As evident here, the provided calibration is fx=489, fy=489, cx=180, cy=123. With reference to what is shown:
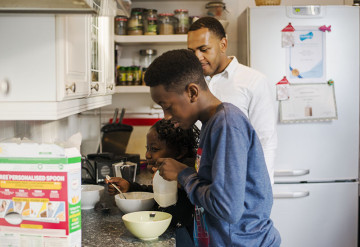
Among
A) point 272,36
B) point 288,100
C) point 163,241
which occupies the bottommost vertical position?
point 163,241

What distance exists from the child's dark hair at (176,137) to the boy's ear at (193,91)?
426 mm

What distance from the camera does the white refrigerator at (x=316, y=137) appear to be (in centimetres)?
287

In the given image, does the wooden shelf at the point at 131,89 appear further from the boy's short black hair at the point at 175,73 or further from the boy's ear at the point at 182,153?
the boy's short black hair at the point at 175,73

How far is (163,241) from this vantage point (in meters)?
1.37

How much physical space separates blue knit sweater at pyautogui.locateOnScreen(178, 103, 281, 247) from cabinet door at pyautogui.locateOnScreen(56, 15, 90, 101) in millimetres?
453

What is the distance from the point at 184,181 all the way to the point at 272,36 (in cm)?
178

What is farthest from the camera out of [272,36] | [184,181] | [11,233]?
[272,36]

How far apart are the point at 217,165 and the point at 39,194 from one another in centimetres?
41

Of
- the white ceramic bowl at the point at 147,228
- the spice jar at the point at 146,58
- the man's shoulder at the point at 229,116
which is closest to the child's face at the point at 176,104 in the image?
the man's shoulder at the point at 229,116

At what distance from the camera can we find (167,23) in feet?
10.4

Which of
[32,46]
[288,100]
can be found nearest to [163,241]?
[32,46]

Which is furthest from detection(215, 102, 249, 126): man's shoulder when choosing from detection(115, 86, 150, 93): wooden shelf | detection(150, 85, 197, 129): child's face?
detection(115, 86, 150, 93): wooden shelf

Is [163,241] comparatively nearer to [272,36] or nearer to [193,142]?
[193,142]

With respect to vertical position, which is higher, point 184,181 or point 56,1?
point 56,1
